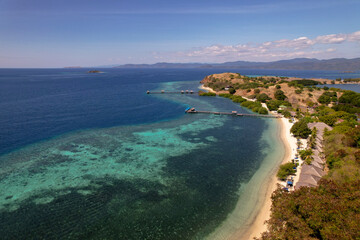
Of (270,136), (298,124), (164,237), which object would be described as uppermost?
(298,124)

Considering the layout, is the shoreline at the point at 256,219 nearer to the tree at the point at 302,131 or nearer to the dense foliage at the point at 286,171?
the dense foliage at the point at 286,171

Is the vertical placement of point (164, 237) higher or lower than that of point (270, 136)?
lower

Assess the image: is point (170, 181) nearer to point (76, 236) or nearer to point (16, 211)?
point (76, 236)

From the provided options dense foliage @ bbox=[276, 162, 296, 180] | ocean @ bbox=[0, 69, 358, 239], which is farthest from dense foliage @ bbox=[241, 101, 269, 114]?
dense foliage @ bbox=[276, 162, 296, 180]

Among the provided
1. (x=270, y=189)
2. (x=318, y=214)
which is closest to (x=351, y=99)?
(x=270, y=189)

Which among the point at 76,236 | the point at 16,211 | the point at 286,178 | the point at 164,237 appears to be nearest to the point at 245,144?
the point at 286,178

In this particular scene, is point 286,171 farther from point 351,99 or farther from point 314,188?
point 351,99
